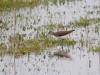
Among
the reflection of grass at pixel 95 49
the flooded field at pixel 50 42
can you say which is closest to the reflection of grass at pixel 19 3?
the flooded field at pixel 50 42

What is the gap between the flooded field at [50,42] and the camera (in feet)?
28.2

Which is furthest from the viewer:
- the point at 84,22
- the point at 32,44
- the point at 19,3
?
the point at 19,3

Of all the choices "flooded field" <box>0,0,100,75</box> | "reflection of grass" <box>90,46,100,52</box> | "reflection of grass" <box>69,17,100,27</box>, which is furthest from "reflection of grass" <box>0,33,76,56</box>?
"reflection of grass" <box>69,17,100,27</box>

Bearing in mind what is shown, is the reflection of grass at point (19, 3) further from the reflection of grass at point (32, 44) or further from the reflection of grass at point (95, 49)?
the reflection of grass at point (95, 49)

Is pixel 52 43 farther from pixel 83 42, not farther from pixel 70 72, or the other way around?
pixel 70 72

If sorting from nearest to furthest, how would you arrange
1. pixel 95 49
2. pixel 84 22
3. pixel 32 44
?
pixel 95 49, pixel 32 44, pixel 84 22

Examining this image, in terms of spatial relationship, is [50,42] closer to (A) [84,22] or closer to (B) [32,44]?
(B) [32,44]

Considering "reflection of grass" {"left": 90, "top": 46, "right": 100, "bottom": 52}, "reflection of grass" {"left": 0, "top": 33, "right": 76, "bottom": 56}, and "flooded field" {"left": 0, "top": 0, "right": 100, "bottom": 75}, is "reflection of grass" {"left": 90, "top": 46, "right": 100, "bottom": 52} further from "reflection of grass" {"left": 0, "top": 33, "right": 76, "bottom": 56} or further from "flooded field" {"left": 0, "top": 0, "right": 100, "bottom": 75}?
"reflection of grass" {"left": 0, "top": 33, "right": 76, "bottom": 56}

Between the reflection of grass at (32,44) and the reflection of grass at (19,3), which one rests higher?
the reflection of grass at (19,3)

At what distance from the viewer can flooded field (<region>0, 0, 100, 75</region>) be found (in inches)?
338

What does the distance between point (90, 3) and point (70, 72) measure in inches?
312

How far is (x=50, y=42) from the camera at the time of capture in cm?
1045

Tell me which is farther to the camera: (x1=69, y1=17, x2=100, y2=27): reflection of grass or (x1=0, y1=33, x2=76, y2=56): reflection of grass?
(x1=69, y1=17, x2=100, y2=27): reflection of grass

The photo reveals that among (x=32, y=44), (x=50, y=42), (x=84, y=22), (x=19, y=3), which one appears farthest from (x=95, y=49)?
(x=19, y=3)
